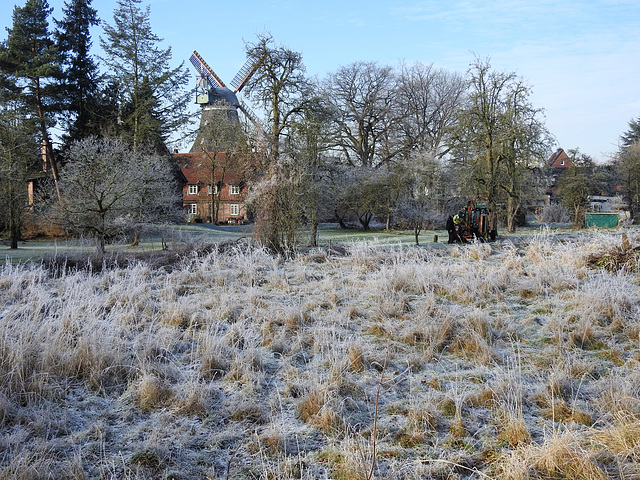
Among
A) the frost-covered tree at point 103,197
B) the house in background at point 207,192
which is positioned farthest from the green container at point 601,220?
the house in background at point 207,192

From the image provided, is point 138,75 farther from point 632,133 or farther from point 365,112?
point 632,133

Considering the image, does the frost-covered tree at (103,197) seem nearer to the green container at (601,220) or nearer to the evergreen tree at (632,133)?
the green container at (601,220)

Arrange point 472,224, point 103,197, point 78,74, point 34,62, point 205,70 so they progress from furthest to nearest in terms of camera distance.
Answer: point 205,70, point 78,74, point 34,62, point 472,224, point 103,197

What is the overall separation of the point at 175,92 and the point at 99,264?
22.1 metres

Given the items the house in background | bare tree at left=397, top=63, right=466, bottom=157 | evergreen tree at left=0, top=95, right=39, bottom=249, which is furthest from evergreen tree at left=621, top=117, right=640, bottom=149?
evergreen tree at left=0, top=95, right=39, bottom=249

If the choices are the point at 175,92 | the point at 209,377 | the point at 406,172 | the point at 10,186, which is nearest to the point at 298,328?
the point at 209,377

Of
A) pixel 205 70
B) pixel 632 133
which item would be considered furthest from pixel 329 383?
pixel 632 133

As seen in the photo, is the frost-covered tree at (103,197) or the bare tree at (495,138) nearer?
the frost-covered tree at (103,197)

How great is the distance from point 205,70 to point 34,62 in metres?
28.3

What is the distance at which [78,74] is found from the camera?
92.4 feet

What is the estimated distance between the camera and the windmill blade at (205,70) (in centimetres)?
5034

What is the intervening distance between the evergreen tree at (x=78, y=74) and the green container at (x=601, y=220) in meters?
28.8

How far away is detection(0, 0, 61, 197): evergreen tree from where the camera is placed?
968 inches

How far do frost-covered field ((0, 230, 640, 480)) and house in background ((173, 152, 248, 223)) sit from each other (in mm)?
31361
